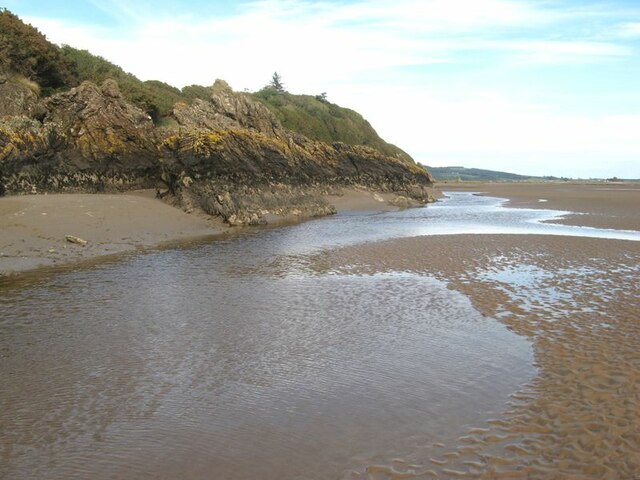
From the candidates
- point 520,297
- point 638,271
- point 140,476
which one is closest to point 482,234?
point 638,271

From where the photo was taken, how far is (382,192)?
40188mm

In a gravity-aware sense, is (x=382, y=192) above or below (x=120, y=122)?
below

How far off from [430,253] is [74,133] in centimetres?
1533

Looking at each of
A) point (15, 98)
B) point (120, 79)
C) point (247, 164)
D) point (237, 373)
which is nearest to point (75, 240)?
point (15, 98)

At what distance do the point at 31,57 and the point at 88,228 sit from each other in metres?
11.5

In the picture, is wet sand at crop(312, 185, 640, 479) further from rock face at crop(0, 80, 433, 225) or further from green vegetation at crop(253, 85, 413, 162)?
green vegetation at crop(253, 85, 413, 162)

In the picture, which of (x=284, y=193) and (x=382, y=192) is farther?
(x=382, y=192)

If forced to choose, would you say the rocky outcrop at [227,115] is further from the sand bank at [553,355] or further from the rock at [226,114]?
the sand bank at [553,355]

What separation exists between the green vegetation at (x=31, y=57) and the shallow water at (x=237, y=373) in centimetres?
1530

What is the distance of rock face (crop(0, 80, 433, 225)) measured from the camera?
19.1 meters

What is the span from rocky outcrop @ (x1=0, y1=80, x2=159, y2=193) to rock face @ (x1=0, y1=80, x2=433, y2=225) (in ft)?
0.13

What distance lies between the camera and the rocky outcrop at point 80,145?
18312mm

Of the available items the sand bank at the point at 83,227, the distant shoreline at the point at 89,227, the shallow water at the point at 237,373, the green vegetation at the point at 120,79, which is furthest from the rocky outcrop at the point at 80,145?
the shallow water at the point at 237,373

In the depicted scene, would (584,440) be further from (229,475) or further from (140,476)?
(140,476)
